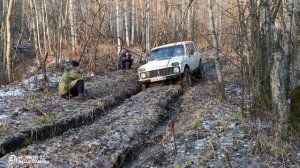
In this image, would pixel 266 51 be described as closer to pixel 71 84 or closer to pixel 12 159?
pixel 12 159

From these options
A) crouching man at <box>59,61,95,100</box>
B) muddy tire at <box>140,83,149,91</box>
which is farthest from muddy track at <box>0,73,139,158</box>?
muddy tire at <box>140,83,149,91</box>

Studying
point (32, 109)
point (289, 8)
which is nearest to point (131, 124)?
point (32, 109)

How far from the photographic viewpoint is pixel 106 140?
6914 millimetres

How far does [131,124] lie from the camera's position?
8086 mm

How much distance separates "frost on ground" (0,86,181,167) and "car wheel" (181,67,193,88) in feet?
Answer: 9.94

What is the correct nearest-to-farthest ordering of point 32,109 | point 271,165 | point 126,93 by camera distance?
point 271,165 → point 32,109 → point 126,93

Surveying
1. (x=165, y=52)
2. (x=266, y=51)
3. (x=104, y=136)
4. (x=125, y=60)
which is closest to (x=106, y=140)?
(x=104, y=136)

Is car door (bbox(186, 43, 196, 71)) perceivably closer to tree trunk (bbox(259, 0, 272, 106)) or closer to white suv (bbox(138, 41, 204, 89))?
white suv (bbox(138, 41, 204, 89))

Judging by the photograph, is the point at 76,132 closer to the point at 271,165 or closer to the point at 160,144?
the point at 160,144

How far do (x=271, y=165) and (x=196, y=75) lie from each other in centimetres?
981

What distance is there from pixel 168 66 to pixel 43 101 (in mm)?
4744

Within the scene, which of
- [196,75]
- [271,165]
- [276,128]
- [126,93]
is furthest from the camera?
[196,75]

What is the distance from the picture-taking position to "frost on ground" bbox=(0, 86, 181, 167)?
5938 mm

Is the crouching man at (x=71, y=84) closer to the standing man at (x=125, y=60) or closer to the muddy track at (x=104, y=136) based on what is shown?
the muddy track at (x=104, y=136)
